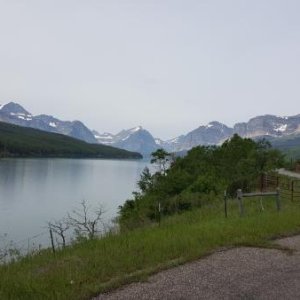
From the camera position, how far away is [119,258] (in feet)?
38.7

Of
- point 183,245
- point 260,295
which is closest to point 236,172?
point 183,245

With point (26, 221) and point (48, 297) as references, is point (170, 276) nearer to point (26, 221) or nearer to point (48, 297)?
point (48, 297)

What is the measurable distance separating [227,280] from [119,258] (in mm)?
2991

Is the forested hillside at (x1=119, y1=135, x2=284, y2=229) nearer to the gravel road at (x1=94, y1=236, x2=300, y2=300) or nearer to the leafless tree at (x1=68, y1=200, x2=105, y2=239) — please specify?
the leafless tree at (x1=68, y1=200, x2=105, y2=239)

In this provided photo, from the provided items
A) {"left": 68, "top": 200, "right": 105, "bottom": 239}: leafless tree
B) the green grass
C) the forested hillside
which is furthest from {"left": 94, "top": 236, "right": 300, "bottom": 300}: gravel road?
the forested hillside

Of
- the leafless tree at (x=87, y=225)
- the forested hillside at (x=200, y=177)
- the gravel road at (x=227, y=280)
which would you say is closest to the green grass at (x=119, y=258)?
the gravel road at (x=227, y=280)

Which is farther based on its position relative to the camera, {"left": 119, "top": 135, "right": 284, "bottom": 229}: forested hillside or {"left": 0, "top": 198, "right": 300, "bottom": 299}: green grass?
{"left": 119, "top": 135, "right": 284, "bottom": 229}: forested hillside

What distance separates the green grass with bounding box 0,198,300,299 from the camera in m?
9.40

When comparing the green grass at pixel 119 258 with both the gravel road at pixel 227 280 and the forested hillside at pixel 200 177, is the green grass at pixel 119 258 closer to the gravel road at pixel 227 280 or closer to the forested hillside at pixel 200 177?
the gravel road at pixel 227 280

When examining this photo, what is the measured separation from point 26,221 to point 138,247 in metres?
42.2

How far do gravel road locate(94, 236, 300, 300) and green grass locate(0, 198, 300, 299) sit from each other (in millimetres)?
448

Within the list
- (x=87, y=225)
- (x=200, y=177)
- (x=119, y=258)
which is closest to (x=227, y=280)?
(x=119, y=258)

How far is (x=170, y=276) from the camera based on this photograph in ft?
33.7

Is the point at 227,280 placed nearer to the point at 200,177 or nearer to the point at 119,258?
the point at 119,258
